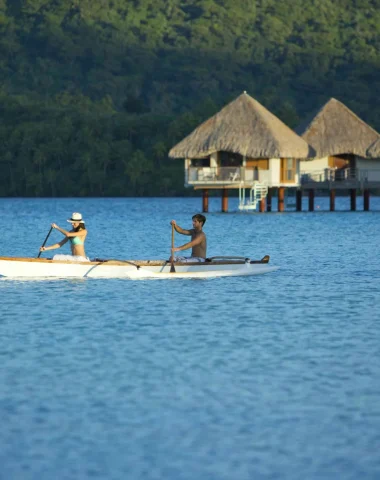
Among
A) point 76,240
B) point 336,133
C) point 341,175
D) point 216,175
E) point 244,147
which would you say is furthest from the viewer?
point 336,133

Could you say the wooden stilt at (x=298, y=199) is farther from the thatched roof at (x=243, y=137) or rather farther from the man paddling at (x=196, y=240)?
the man paddling at (x=196, y=240)

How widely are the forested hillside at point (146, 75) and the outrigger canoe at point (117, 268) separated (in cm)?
9375

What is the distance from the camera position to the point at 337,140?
6512cm

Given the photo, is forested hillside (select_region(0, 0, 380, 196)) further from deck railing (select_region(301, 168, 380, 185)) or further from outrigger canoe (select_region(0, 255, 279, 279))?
outrigger canoe (select_region(0, 255, 279, 279))

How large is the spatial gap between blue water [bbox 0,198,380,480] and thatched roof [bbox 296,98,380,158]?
37.2 metres

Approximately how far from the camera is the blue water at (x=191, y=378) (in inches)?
417

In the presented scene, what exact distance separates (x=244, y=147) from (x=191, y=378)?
4522 centimetres

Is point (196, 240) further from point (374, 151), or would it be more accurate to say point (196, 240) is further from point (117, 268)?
point (374, 151)

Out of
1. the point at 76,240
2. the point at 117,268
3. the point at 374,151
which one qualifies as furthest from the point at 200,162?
the point at 76,240

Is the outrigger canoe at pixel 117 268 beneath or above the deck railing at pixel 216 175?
beneath

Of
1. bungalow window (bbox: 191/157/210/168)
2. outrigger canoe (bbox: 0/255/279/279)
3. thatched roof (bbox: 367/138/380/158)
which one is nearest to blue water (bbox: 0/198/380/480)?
outrigger canoe (bbox: 0/255/279/279)

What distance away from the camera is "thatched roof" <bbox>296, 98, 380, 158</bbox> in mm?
64500

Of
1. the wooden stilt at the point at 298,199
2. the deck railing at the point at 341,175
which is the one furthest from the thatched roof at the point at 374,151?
the wooden stilt at the point at 298,199

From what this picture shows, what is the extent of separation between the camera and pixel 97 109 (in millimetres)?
135500
